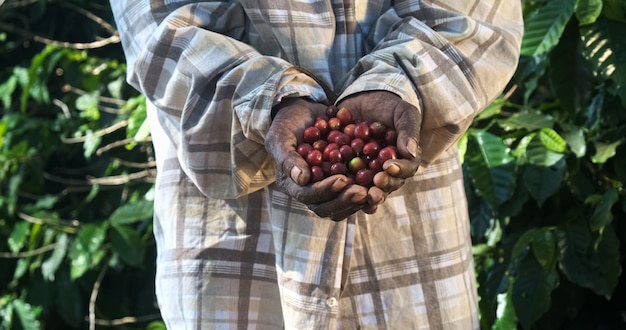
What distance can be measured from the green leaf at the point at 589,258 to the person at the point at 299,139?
557 millimetres

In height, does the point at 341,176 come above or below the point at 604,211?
above

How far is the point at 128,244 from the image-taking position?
210 cm

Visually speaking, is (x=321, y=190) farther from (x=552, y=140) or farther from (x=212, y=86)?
(x=552, y=140)

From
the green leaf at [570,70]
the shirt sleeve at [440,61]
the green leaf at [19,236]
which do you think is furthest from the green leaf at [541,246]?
the green leaf at [19,236]

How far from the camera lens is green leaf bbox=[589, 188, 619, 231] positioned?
4.74ft

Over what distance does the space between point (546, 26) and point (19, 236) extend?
1.45 meters

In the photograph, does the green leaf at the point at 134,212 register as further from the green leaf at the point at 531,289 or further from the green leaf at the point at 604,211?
the green leaf at the point at 604,211

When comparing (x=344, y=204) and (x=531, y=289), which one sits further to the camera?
(x=531, y=289)

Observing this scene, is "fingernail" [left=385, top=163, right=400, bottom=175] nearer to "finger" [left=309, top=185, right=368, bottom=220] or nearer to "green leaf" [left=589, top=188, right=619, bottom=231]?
"finger" [left=309, top=185, right=368, bottom=220]

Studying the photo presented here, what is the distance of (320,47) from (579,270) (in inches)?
31.3

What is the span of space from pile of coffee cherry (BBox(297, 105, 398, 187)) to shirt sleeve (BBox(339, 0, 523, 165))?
0.06m

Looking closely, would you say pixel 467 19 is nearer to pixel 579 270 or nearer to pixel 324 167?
pixel 324 167

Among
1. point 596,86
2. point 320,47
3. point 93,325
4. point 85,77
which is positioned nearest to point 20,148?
point 85,77

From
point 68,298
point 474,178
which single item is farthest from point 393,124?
point 68,298
